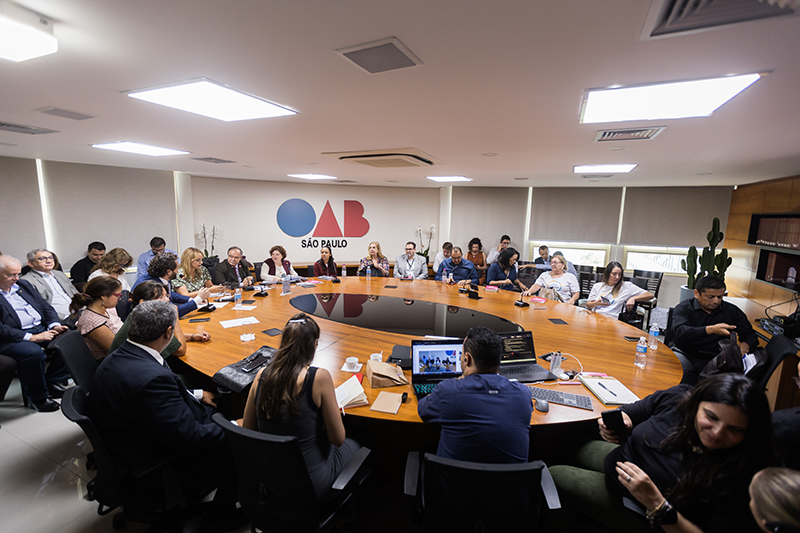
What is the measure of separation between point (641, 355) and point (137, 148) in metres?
6.00

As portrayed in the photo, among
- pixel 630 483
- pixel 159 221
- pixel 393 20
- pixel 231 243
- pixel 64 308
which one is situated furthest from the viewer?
pixel 231 243

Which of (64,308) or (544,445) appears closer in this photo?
(544,445)

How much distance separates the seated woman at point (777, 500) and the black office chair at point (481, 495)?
625 millimetres

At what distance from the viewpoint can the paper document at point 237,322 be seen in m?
3.50

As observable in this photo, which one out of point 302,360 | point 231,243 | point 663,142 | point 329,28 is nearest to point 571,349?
point 663,142

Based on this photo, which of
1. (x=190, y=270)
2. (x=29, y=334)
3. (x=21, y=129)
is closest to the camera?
(x=21, y=129)

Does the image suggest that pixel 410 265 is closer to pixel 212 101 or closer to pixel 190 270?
pixel 190 270

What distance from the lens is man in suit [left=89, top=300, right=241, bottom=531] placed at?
1.74 metres

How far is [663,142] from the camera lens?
129 inches

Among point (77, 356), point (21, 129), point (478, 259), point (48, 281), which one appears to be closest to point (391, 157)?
point (77, 356)

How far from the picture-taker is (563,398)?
7.16 feet

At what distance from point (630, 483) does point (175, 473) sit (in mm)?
2252

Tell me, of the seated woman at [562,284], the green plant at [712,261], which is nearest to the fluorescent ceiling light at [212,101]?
the seated woman at [562,284]

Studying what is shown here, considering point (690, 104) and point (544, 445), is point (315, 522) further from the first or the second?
point (690, 104)
